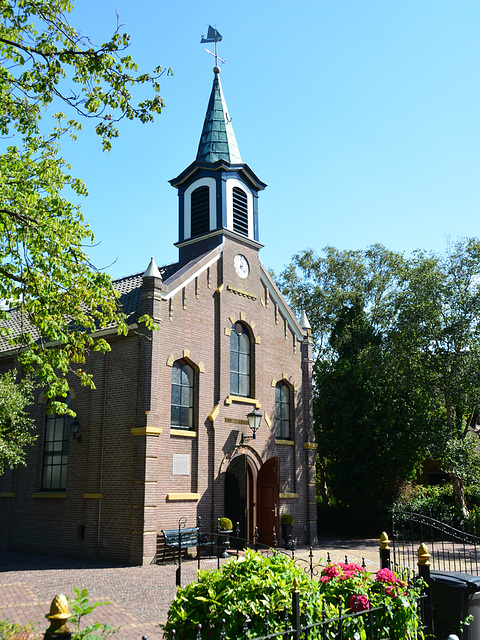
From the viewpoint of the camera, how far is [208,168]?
21453mm

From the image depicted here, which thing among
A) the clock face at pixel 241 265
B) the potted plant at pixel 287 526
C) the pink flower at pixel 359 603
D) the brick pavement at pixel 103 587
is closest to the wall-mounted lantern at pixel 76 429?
the brick pavement at pixel 103 587

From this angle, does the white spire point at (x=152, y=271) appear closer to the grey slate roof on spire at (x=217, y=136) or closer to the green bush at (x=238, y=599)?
the grey slate roof on spire at (x=217, y=136)

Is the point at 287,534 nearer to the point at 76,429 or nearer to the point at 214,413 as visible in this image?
the point at 214,413

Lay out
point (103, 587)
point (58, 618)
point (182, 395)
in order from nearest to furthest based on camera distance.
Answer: point (58, 618)
point (103, 587)
point (182, 395)

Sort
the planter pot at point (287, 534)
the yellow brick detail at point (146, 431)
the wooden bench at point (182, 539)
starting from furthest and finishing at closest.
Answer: the planter pot at point (287, 534)
the yellow brick detail at point (146, 431)
the wooden bench at point (182, 539)

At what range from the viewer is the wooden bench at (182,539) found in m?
16.3

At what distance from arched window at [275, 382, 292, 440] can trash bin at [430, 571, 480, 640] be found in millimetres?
13887

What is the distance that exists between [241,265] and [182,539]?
989cm

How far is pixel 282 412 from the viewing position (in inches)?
878

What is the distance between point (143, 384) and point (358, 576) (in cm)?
1139

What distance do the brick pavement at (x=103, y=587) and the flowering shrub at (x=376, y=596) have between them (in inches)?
142

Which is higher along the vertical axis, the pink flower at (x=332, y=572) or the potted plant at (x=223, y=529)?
the pink flower at (x=332, y=572)

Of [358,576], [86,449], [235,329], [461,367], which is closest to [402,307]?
[461,367]

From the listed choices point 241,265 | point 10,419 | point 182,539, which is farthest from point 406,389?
point 10,419
